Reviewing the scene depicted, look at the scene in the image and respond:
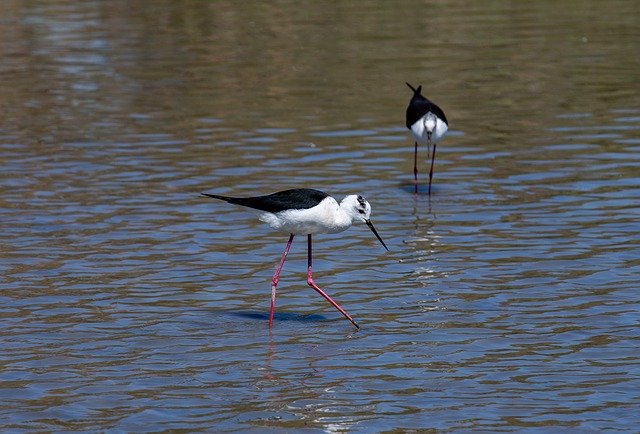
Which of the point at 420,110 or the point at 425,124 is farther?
the point at 420,110

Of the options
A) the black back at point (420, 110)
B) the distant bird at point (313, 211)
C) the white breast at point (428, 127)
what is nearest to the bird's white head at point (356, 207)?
the distant bird at point (313, 211)

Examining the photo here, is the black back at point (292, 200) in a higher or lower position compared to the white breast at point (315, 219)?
higher

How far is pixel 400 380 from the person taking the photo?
9.35m

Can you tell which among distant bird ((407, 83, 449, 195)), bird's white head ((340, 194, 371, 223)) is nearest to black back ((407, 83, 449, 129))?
distant bird ((407, 83, 449, 195))

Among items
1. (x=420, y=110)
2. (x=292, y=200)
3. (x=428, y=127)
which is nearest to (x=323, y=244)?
(x=292, y=200)

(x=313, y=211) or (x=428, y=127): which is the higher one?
(x=313, y=211)

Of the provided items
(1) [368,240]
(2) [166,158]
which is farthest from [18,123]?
(1) [368,240]

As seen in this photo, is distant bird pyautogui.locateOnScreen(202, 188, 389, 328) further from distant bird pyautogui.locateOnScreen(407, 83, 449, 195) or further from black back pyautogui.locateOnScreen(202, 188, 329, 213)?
distant bird pyautogui.locateOnScreen(407, 83, 449, 195)

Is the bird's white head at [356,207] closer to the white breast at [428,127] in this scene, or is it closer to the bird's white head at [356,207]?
the bird's white head at [356,207]

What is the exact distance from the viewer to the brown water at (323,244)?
9078 mm

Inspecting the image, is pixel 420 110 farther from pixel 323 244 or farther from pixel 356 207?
pixel 356 207

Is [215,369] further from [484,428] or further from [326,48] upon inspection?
[326,48]

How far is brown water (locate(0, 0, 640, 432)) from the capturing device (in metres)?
9.08

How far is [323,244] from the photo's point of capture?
45.0 ft
